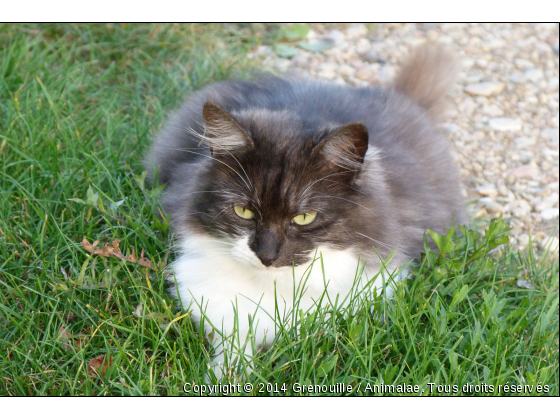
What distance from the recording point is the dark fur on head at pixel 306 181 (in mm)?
2303

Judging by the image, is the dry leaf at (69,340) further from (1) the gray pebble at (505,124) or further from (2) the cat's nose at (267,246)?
(1) the gray pebble at (505,124)

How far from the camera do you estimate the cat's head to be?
2.30m

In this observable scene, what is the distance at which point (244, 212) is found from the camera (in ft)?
7.77

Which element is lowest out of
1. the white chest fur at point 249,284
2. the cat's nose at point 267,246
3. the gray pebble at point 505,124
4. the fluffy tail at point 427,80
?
the white chest fur at point 249,284

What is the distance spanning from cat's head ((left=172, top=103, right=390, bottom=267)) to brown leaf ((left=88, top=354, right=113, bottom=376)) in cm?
63

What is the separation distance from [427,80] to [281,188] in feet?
5.51

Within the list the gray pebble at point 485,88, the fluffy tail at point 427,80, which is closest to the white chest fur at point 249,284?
the fluffy tail at point 427,80

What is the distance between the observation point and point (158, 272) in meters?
2.69

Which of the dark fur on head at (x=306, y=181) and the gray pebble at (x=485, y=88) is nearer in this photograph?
the dark fur on head at (x=306, y=181)

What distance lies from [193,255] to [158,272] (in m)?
0.20

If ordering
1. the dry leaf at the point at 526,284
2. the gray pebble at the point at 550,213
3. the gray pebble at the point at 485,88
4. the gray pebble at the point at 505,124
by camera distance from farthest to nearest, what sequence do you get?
1. the gray pebble at the point at 485,88
2. the gray pebble at the point at 505,124
3. the gray pebble at the point at 550,213
4. the dry leaf at the point at 526,284

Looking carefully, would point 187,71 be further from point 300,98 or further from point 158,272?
point 158,272

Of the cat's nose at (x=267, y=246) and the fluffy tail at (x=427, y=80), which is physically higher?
the fluffy tail at (x=427, y=80)

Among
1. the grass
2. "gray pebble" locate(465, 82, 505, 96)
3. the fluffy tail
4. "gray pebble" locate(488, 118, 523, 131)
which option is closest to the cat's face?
the grass
